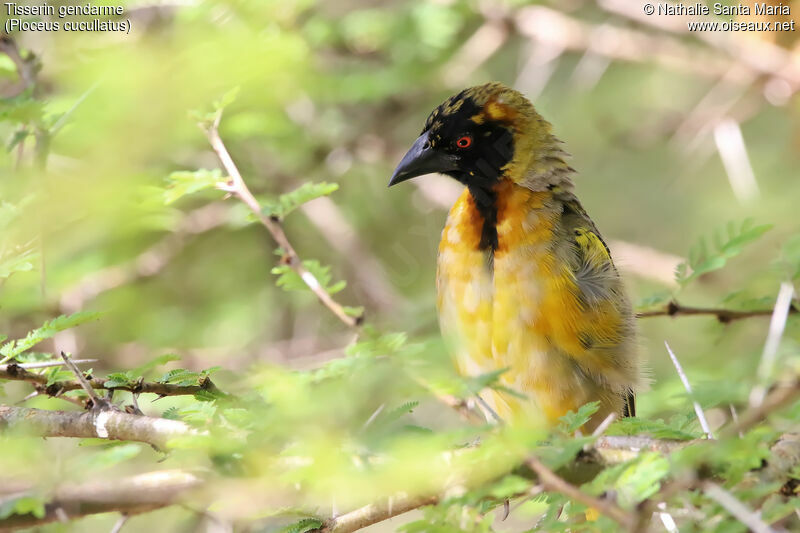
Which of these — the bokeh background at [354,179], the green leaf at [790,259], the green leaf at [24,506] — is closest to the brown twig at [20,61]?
the bokeh background at [354,179]

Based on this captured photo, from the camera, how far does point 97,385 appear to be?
2037 mm

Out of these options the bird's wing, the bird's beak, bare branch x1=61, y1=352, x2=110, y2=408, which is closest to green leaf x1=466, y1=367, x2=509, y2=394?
bare branch x1=61, y1=352, x2=110, y2=408

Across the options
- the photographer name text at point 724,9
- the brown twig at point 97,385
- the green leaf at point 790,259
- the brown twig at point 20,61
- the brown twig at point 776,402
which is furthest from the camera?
the photographer name text at point 724,9

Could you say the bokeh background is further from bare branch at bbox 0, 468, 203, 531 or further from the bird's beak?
bare branch at bbox 0, 468, 203, 531

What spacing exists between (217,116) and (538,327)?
1.47 m

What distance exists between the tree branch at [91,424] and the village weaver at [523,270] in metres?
1.52

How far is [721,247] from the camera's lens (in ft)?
8.63

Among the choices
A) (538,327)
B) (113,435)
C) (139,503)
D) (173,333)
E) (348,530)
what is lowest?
(173,333)

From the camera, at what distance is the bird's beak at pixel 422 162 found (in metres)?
3.50

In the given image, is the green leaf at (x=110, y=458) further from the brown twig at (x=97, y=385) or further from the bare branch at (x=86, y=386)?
the brown twig at (x=97, y=385)

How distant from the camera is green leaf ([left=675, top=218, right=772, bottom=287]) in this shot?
253cm

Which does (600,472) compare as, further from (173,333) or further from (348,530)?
(173,333)

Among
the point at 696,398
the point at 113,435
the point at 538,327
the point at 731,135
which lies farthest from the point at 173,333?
the point at 696,398

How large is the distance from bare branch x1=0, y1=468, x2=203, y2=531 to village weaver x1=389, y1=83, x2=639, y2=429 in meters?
1.76
